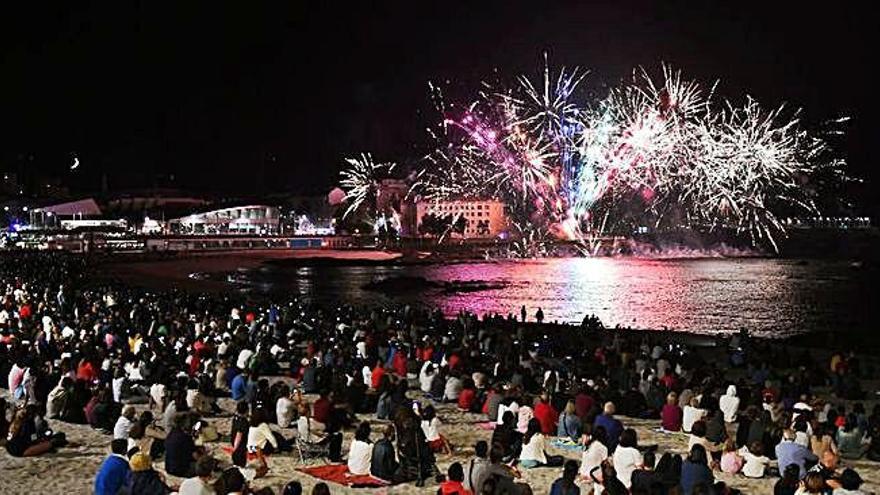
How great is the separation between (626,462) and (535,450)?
1691mm

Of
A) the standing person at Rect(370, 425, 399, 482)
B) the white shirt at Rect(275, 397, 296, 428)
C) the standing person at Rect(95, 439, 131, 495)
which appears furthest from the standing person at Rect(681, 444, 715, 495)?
the white shirt at Rect(275, 397, 296, 428)

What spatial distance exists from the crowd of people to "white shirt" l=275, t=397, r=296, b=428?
2 centimetres

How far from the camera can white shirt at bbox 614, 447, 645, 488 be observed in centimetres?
1116

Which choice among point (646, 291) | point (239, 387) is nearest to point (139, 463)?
point (239, 387)

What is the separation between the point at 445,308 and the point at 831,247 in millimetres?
95293

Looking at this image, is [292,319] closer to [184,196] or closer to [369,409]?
[369,409]

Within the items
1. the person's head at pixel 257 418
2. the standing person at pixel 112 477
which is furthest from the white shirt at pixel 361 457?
the standing person at pixel 112 477

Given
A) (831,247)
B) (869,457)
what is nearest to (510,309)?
(869,457)

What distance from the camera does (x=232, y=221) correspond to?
111 metres

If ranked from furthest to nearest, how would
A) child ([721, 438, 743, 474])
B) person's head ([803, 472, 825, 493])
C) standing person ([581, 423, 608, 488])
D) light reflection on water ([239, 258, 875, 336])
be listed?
light reflection on water ([239, 258, 875, 336]) → child ([721, 438, 743, 474]) → standing person ([581, 423, 608, 488]) → person's head ([803, 472, 825, 493])

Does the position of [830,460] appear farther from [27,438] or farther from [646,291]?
[646,291]

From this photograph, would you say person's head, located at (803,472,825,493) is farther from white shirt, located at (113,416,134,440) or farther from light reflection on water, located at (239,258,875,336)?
light reflection on water, located at (239,258,875,336)

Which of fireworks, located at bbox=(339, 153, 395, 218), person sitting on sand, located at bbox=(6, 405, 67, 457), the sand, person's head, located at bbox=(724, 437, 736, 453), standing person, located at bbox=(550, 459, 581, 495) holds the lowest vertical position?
the sand

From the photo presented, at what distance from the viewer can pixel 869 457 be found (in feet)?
43.2
